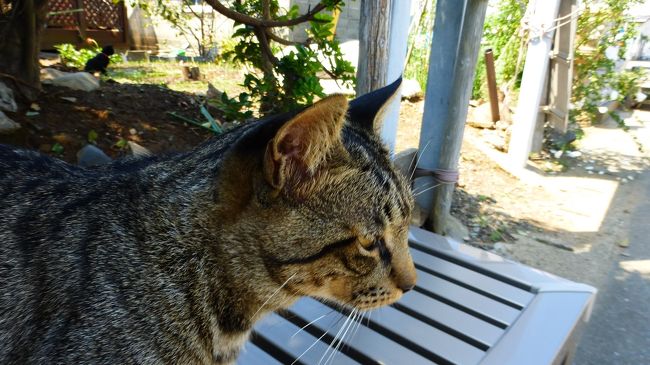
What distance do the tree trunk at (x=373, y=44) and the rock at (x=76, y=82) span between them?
6.96ft

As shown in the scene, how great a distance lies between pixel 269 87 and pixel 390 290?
2.12 meters

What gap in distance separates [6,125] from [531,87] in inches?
180

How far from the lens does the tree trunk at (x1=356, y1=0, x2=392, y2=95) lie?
7.89 ft

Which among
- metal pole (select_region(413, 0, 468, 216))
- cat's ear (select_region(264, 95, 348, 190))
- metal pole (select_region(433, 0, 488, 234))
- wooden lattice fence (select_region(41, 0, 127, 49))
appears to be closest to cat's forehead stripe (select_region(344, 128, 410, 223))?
cat's ear (select_region(264, 95, 348, 190))

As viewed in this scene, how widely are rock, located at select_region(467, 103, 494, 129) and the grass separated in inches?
108

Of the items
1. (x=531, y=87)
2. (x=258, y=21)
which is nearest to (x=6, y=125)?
(x=258, y=21)

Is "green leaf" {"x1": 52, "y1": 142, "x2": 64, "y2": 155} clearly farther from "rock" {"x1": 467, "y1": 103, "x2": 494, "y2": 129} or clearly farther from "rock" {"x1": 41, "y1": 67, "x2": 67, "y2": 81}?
"rock" {"x1": 467, "y1": 103, "x2": 494, "y2": 129}

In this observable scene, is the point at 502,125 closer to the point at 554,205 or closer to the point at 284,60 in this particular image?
the point at 554,205

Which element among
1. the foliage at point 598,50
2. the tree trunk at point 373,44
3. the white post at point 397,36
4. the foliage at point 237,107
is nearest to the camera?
the tree trunk at point 373,44

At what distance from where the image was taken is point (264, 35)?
3256 mm

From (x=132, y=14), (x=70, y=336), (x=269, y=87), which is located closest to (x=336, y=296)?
(x=70, y=336)

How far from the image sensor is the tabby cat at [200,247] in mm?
1203

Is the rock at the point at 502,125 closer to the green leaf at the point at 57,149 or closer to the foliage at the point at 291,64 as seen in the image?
the foliage at the point at 291,64

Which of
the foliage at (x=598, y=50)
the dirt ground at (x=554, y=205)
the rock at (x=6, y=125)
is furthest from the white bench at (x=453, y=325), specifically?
the foliage at (x=598, y=50)
